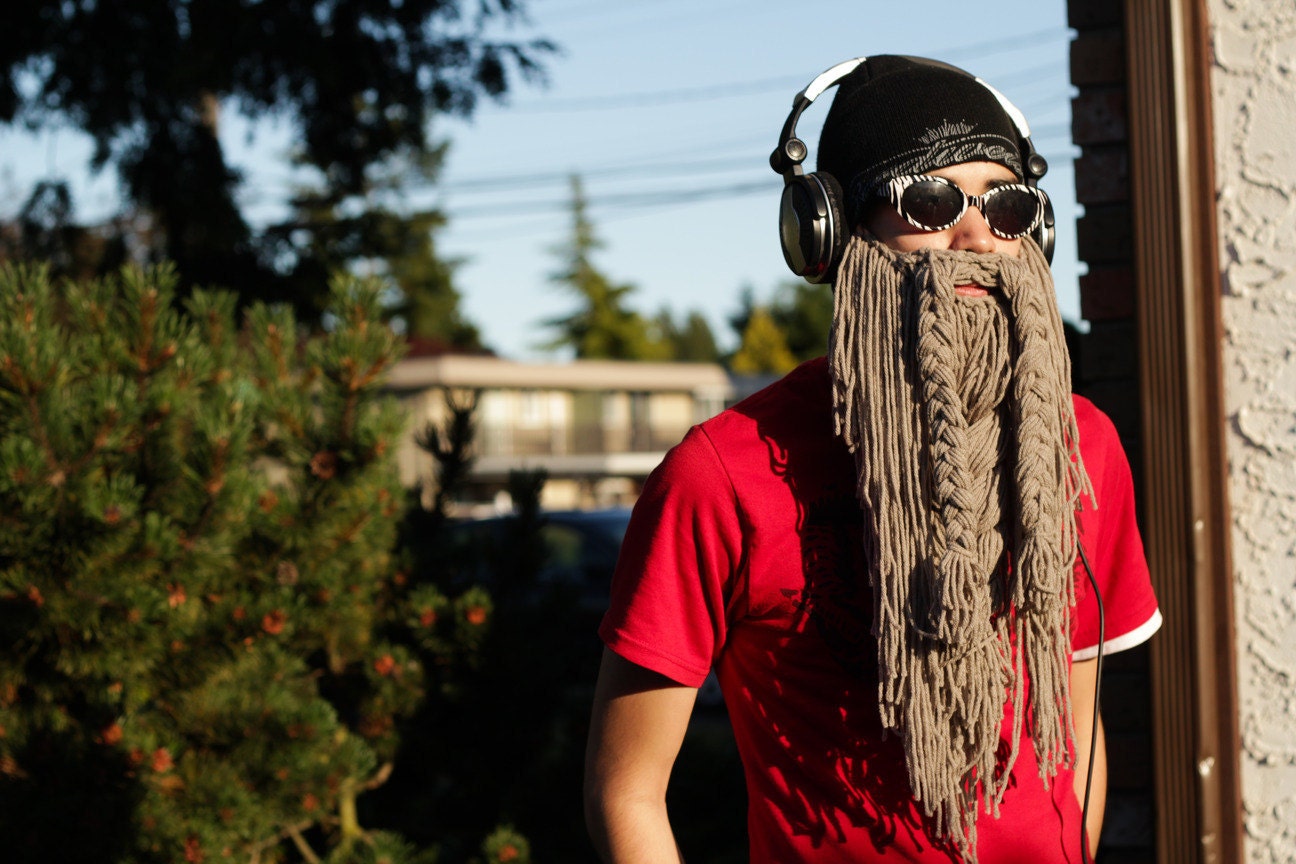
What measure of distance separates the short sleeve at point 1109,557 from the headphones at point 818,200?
0.31m

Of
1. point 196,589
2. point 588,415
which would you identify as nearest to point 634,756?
point 196,589

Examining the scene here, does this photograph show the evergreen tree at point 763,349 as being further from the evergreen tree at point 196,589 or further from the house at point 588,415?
the evergreen tree at point 196,589

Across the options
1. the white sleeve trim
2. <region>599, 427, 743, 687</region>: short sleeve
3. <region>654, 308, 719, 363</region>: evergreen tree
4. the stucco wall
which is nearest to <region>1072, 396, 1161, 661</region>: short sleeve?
the white sleeve trim

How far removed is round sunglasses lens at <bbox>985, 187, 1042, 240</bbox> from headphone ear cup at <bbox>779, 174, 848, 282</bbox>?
22cm

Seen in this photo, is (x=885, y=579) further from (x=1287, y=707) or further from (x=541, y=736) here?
(x=541, y=736)

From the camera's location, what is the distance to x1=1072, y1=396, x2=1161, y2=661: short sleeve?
195 cm

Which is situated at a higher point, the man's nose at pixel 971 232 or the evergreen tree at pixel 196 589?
the man's nose at pixel 971 232

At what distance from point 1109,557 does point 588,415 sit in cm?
5063

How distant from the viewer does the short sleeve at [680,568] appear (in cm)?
171

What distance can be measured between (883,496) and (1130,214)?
156cm

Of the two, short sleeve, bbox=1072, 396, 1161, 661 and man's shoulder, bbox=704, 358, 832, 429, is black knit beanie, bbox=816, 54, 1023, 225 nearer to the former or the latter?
man's shoulder, bbox=704, 358, 832, 429

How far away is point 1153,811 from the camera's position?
289 cm

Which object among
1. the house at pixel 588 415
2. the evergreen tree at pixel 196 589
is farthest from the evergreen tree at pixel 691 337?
the evergreen tree at pixel 196 589

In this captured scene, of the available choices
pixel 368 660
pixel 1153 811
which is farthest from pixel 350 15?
pixel 1153 811
